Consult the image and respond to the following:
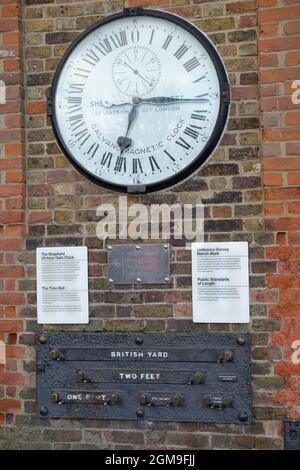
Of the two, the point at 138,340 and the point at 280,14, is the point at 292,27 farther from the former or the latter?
the point at 138,340

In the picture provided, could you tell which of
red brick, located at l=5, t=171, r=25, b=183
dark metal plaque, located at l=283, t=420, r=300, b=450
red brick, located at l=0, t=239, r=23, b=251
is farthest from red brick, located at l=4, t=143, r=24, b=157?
dark metal plaque, located at l=283, t=420, r=300, b=450

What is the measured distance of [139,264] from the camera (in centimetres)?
356

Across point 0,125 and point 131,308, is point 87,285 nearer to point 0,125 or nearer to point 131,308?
point 131,308

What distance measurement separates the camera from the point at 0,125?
3.71 meters

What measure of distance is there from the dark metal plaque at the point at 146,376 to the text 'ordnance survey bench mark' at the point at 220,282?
0.11 meters

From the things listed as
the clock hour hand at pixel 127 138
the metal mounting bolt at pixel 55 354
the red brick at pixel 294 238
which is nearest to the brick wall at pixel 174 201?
the red brick at pixel 294 238

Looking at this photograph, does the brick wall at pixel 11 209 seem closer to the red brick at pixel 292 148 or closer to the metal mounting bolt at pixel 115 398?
the metal mounting bolt at pixel 115 398

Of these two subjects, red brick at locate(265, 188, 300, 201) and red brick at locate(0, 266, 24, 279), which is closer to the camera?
red brick at locate(265, 188, 300, 201)

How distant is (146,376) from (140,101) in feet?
5.07

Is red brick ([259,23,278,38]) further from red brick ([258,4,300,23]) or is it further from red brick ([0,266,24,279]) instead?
red brick ([0,266,24,279])

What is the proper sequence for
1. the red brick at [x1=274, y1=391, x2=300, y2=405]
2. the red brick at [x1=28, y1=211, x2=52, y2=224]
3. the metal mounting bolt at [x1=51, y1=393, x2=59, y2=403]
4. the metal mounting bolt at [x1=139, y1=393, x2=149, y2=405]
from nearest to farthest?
the red brick at [x1=274, y1=391, x2=300, y2=405], the metal mounting bolt at [x1=139, y1=393, x2=149, y2=405], the metal mounting bolt at [x1=51, y1=393, x2=59, y2=403], the red brick at [x1=28, y1=211, x2=52, y2=224]

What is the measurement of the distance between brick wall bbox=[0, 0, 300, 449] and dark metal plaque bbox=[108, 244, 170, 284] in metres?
0.05

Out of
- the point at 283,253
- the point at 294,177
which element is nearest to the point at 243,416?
the point at 283,253

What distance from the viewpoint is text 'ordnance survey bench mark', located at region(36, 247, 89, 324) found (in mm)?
3602
